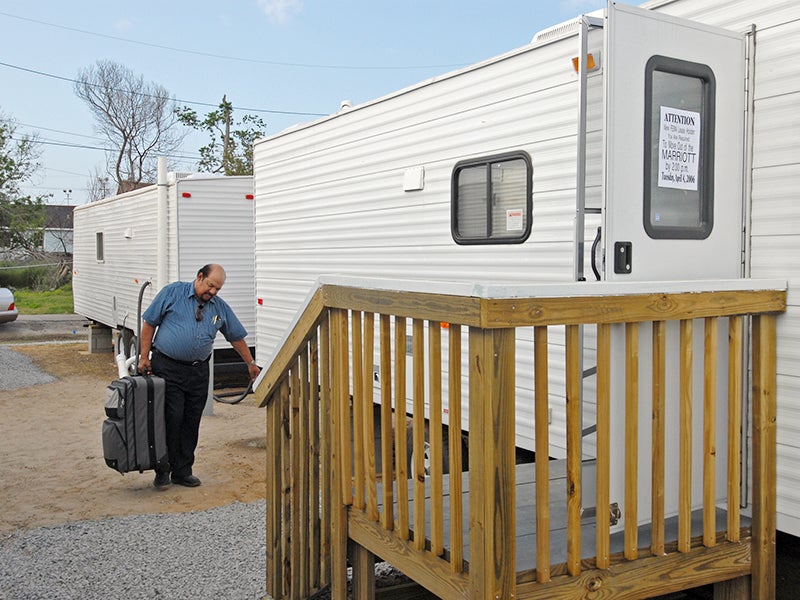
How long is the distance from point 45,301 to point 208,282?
21.1 meters

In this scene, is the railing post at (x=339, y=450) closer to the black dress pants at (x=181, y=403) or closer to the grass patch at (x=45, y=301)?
the black dress pants at (x=181, y=403)

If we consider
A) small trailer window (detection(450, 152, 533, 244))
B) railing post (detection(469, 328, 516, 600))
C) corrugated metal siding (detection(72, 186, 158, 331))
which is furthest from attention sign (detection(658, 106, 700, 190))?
corrugated metal siding (detection(72, 186, 158, 331))

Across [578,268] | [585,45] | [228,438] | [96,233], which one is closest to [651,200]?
[578,268]

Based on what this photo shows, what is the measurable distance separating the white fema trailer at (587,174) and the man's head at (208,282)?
2.98ft

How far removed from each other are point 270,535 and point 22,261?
31.5 m

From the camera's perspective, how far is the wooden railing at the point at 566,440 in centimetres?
249

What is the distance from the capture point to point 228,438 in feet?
27.4

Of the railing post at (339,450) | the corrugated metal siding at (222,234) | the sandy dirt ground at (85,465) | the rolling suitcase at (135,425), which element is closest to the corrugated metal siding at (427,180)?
the railing post at (339,450)

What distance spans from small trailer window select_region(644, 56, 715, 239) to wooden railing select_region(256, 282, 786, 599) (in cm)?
37

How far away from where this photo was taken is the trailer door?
298 centimetres

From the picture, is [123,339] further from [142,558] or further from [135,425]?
[142,558]

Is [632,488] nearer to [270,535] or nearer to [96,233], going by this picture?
[270,535]

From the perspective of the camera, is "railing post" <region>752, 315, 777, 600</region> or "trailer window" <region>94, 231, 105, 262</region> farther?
"trailer window" <region>94, 231, 105, 262</region>

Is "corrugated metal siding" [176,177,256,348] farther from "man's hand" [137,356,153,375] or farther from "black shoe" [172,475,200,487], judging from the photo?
"black shoe" [172,475,200,487]
